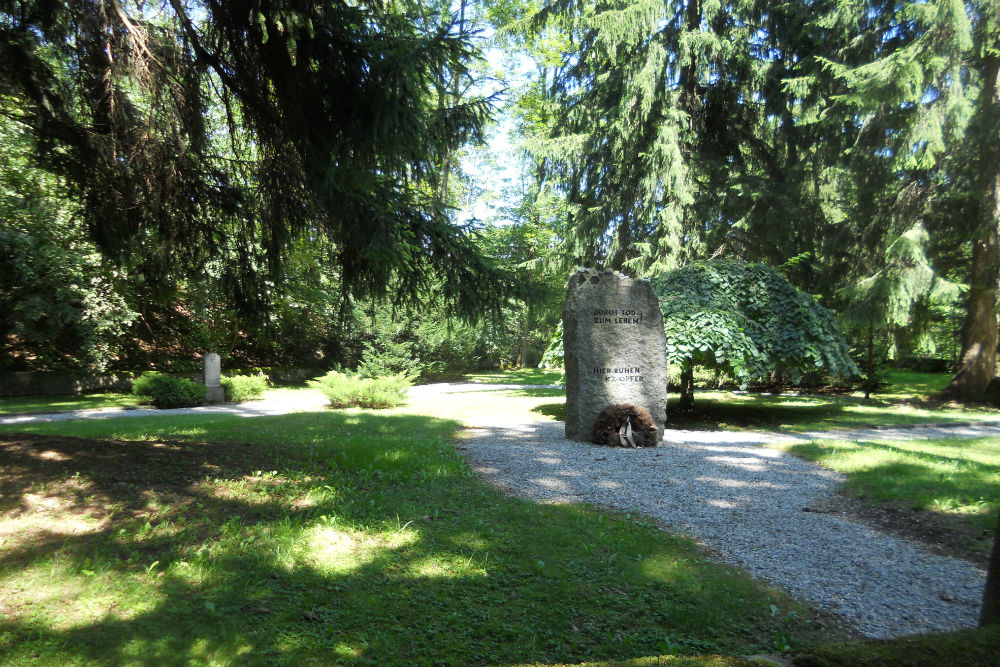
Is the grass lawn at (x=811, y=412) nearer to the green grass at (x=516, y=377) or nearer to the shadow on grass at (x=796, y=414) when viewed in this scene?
the shadow on grass at (x=796, y=414)

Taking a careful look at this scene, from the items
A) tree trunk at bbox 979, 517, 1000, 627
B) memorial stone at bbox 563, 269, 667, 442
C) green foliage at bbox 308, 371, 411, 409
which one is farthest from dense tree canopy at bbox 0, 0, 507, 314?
green foliage at bbox 308, 371, 411, 409

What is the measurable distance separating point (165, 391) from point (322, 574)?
12.1 meters

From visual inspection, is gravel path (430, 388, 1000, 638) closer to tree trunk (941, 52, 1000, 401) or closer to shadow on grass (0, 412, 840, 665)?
shadow on grass (0, 412, 840, 665)

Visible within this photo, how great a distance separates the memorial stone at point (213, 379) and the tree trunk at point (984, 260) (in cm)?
1846

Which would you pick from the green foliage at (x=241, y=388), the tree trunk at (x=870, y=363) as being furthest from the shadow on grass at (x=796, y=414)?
the green foliage at (x=241, y=388)

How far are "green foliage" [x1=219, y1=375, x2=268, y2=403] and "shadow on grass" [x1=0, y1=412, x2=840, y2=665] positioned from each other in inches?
404

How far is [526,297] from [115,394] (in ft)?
47.4

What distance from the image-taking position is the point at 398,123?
4809 mm

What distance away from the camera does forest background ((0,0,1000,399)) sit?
519 centimetres

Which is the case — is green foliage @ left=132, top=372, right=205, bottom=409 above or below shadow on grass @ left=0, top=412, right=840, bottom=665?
above

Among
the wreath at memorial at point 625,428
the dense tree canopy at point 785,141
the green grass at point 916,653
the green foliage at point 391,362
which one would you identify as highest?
the dense tree canopy at point 785,141

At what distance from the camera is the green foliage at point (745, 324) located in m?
9.98

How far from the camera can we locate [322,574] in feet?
11.2

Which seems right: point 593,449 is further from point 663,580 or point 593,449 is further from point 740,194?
point 740,194
